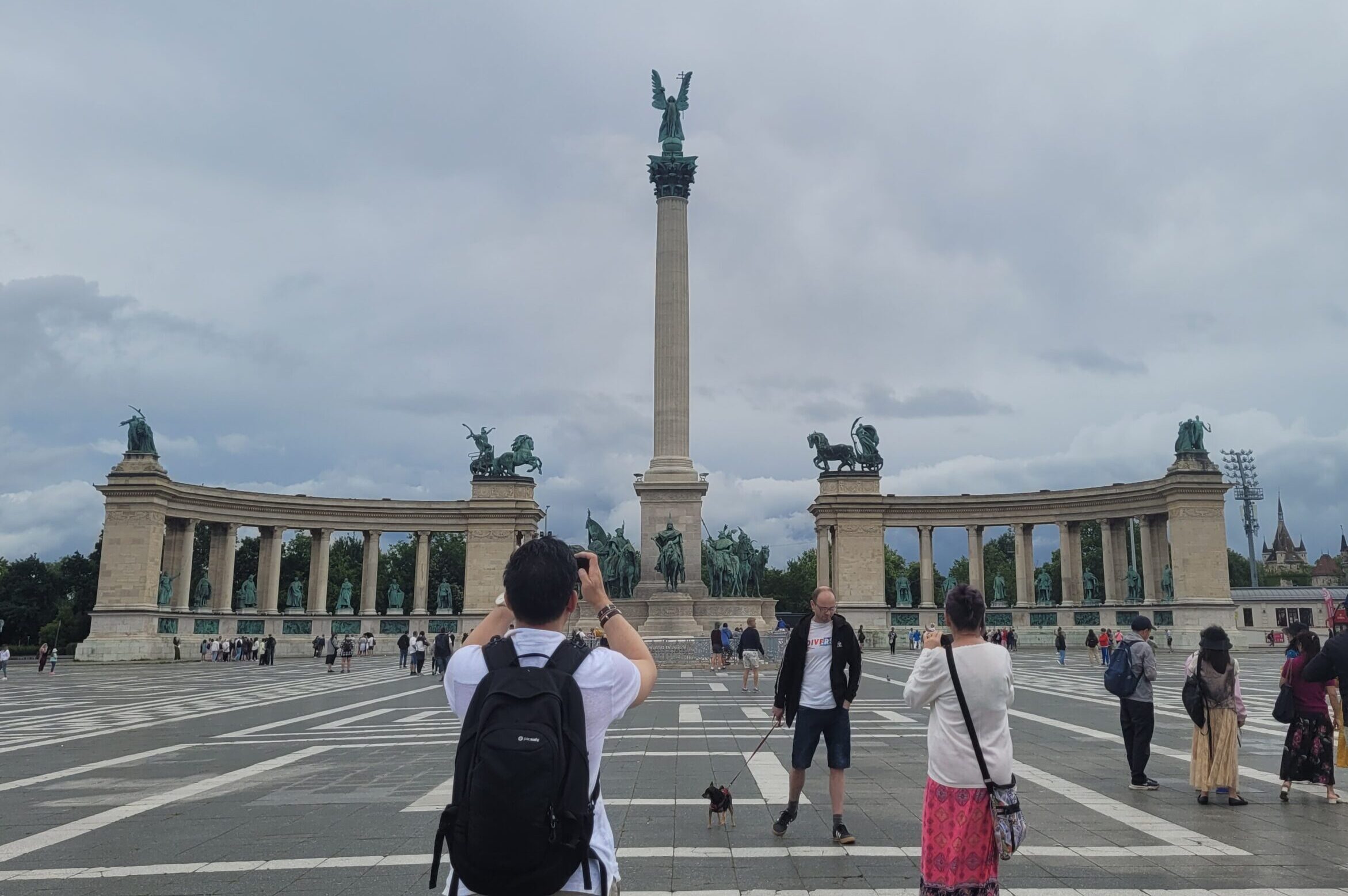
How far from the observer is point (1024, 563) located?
238ft

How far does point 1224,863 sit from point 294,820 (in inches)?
337

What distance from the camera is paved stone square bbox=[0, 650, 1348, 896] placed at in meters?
7.84

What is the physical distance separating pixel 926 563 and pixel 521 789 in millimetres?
73242

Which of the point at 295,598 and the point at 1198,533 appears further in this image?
the point at 295,598

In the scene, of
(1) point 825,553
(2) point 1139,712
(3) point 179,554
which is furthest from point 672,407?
(2) point 1139,712

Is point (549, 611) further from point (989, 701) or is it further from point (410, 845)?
point (410, 845)

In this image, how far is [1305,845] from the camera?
8.87 metres

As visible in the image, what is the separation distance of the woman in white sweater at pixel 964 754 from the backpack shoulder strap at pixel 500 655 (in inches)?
106

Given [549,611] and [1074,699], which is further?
[1074,699]

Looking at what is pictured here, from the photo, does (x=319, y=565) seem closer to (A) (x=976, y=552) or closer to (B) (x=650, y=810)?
(A) (x=976, y=552)

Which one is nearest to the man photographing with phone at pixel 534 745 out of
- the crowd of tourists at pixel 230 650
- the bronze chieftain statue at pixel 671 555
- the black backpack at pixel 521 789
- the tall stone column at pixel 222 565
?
the black backpack at pixel 521 789

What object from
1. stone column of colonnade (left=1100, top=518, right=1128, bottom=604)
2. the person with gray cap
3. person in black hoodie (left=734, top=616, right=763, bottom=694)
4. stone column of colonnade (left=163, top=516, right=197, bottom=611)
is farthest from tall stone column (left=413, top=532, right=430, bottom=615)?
the person with gray cap

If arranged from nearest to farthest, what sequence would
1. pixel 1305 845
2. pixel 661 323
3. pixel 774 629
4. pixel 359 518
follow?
pixel 1305 845 < pixel 774 629 < pixel 661 323 < pixel 359 518

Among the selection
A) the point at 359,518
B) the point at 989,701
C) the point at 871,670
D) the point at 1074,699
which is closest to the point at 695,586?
the point at 871,670
